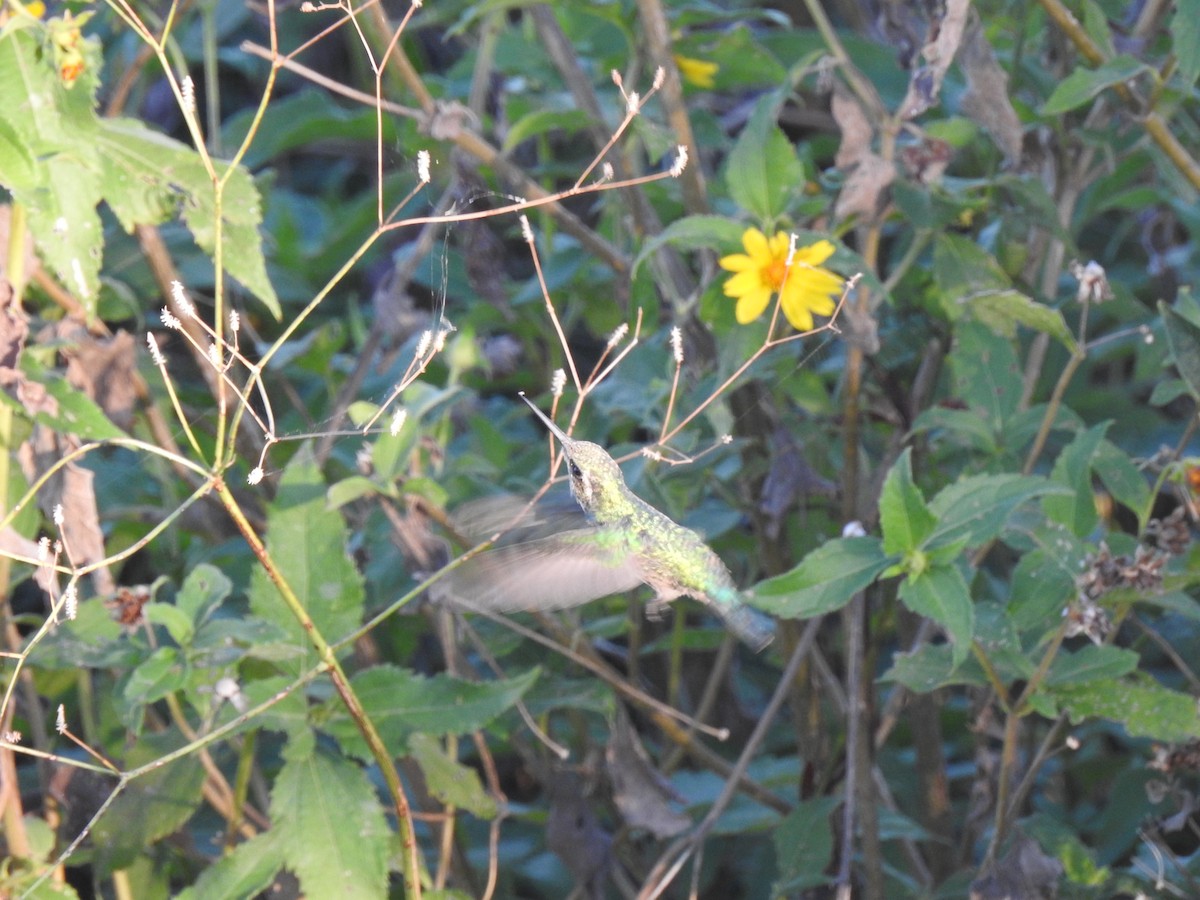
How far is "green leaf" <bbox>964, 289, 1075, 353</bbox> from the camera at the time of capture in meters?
1.65

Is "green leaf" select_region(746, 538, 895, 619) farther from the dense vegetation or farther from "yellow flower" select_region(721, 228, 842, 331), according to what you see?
"yellow flower" select_region(721, 228, 842, 331)

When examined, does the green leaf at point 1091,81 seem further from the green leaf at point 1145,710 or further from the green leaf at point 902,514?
the green leaf at point 1145,710

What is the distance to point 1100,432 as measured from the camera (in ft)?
5.04

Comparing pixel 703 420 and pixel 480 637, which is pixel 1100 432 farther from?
pixel 480 637

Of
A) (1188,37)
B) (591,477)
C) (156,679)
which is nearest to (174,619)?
(156,679)

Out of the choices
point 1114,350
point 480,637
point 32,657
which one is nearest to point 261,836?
point 32,657

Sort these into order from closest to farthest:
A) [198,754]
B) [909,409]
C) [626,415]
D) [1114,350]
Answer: [198,754], [909,409], [626,415], [1114,350]

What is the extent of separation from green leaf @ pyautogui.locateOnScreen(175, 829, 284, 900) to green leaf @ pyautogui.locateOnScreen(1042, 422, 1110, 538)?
92 cm

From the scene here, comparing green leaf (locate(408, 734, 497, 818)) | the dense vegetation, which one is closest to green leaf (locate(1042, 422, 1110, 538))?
the dense vegetation

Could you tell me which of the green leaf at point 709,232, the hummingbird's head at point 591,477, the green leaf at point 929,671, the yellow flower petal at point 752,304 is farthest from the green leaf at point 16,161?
the green leaf at point 929,671

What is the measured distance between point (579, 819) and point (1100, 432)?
2.71 ft

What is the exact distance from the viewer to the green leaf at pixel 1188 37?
1533 mm

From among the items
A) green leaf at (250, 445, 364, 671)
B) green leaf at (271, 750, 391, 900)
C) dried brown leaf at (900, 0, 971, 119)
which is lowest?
green leaf at (271, 750, 391, 900)

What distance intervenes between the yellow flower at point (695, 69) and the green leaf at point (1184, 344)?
82 centimetres
